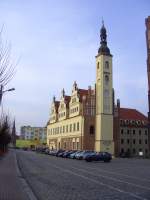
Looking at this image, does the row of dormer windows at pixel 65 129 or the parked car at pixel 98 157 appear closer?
the parked car at pixel 98 157

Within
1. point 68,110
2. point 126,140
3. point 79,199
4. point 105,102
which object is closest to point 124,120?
point 126,140

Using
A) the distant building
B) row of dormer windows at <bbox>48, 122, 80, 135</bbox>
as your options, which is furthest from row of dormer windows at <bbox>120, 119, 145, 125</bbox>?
row of dormer windows at <bbox>48, 122, 80, 135</bbox>

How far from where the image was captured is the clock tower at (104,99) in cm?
8556

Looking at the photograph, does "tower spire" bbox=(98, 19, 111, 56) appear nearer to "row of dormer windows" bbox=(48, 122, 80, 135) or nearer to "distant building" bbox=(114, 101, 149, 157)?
"row of dormer windows" bbox=(48, 122, 80, 135)

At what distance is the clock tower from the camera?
281 feet

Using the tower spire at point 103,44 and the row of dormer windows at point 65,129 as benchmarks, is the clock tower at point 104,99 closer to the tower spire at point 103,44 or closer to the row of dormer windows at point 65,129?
the tower spire at point 103,44

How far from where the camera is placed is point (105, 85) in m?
87.6

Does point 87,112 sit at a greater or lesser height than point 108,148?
greater

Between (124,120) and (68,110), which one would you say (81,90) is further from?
(124,120)

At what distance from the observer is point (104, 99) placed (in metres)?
87.0

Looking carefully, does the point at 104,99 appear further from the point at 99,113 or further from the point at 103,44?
the point at 103,44

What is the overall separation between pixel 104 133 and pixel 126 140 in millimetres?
24363

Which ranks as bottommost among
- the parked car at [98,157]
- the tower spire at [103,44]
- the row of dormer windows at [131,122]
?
the parked car at [98,157]

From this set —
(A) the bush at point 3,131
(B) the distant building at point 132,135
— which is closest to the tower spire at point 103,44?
(B) the distant building at point 132,135
